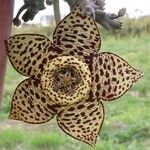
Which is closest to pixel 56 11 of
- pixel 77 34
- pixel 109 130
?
pixel 77 34

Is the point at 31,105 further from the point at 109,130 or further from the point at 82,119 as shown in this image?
the point at 109,130

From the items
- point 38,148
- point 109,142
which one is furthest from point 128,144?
point 38,148

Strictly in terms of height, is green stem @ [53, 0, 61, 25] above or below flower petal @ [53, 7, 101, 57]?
above

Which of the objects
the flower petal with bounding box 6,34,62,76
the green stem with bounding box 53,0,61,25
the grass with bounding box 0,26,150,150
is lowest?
the grass with bounding box 0,26,150,150

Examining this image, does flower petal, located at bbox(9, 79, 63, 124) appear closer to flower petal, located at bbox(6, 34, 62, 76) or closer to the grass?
flower petal, located at bbox(6, 34, 62, 76)

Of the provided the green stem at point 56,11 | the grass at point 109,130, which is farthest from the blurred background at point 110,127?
the green stem at point 56,11

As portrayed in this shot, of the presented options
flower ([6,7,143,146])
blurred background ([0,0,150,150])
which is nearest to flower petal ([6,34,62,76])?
flower ([6,7,143,146])
